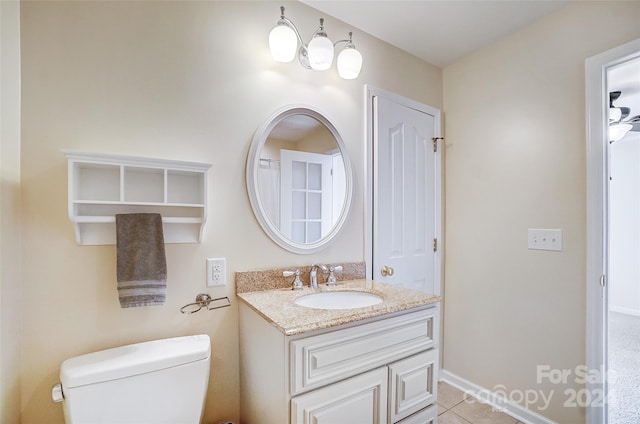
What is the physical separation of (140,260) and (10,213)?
414 mm

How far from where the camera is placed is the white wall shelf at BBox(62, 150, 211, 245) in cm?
102

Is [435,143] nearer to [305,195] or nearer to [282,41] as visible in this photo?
[305,195]

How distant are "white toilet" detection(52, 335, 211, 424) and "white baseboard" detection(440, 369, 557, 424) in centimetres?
179

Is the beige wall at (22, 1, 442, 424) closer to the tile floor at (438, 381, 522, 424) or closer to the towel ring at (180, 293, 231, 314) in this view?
the towel ring at (180, 293, 231, 314)

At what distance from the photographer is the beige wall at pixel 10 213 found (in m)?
0.92

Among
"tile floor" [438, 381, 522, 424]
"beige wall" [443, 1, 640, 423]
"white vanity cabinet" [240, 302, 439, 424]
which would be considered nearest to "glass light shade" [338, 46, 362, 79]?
"beige wall" [443, 1, 640, 423]

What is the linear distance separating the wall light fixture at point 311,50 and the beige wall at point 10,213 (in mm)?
922

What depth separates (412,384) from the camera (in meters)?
1.25

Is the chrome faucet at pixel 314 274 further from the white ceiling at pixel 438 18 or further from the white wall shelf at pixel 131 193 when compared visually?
the white ceiling at pixel 438 18

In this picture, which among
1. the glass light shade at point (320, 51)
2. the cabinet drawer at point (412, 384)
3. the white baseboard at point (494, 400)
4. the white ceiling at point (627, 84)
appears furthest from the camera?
the white ceiling at point (627, 84)

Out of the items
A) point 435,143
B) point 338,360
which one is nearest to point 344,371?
point 338,360

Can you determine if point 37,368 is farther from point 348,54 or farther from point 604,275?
point 604,275

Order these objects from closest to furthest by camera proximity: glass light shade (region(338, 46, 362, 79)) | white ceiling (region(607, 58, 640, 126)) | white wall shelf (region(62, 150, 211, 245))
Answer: white wall shelf (region(62, 150, 211, 245))
glass light shade (region(338, 46, 362, 79))
white ceiling (region(607, 58, 640, 126))

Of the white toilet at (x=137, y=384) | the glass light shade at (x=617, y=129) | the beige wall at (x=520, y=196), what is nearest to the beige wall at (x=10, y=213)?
the white toilet at (x=137, y=384)
